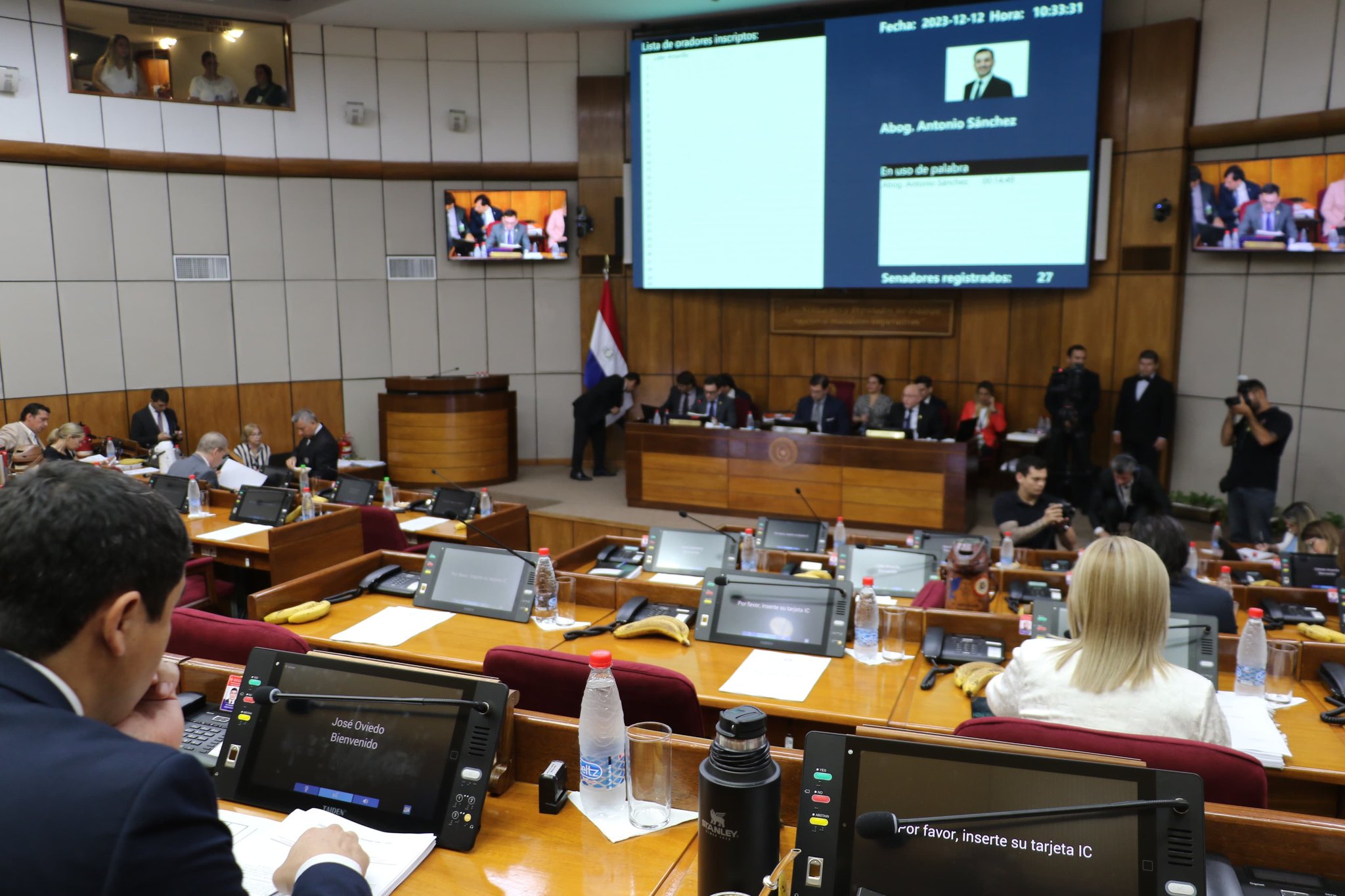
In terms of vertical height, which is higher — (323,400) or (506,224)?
(506,224)

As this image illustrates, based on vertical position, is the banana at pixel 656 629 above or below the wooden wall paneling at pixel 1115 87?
below

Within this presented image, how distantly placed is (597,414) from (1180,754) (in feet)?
28.0

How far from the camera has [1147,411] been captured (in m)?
8.24

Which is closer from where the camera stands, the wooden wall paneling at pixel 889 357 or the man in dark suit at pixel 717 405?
the man in dark suit at pixel 717 405

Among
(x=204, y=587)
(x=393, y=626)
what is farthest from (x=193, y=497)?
(x=393, y=626)

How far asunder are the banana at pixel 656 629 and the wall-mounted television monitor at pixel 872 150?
627 cm

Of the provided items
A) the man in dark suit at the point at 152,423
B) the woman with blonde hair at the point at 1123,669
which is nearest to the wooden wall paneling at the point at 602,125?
the man in dark suit at the point at 152,423

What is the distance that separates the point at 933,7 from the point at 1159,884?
28.8ft

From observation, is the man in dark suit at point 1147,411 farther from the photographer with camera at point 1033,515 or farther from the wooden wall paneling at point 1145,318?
the photographer with camera at point 1033,515

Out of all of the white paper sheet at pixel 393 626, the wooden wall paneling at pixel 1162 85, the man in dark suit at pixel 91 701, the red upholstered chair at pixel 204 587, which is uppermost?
the wooden wall paneling at pixel 1162 85

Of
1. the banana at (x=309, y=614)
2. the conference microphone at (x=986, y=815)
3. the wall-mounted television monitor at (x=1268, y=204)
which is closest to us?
the conference microphone at (x=986, y=815)

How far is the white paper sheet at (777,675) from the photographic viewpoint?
114 inches

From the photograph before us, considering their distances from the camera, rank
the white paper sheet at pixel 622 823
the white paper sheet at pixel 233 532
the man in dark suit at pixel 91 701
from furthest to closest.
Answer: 1. the white paper sheet at pixel 233 532
2. the white paper sheet at pixel 622 823
3. the man in dark suit at pixel 91 701

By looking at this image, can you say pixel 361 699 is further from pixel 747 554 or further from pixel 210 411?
pixel 210 411
